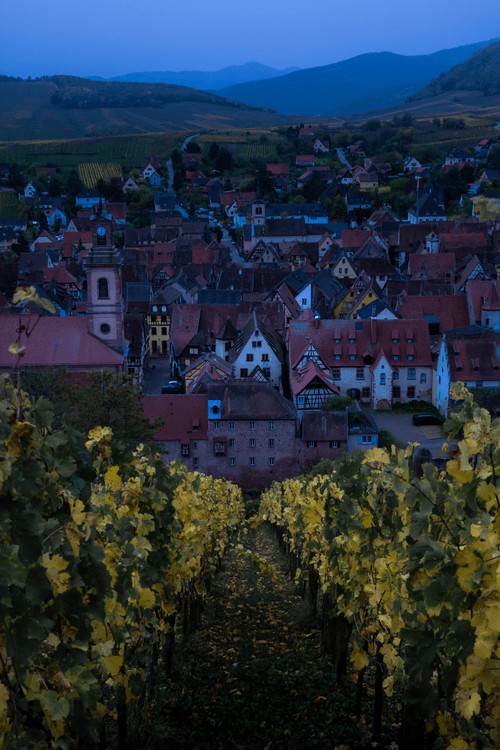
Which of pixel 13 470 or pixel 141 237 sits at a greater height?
pixel 141 237

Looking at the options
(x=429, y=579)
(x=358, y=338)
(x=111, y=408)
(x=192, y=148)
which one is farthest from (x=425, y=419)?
(x=192, y=148)

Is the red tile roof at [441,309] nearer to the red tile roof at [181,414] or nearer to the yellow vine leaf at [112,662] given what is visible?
the red tile roof at [181,414]

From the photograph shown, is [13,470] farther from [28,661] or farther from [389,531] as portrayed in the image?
Answer: [389,531]

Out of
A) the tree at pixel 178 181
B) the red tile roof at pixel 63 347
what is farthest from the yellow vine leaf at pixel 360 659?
the tree at pixel 178 181

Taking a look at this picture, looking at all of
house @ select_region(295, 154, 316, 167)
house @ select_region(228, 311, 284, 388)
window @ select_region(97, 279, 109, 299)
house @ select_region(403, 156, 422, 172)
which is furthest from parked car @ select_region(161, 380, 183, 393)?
house @ select_region(295, 154, 316, 167)

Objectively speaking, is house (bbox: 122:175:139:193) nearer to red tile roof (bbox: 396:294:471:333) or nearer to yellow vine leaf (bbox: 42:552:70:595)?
red tile roof (bbox: 396:294:471:333)

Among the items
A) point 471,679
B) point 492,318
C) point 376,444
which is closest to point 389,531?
point 471,679
